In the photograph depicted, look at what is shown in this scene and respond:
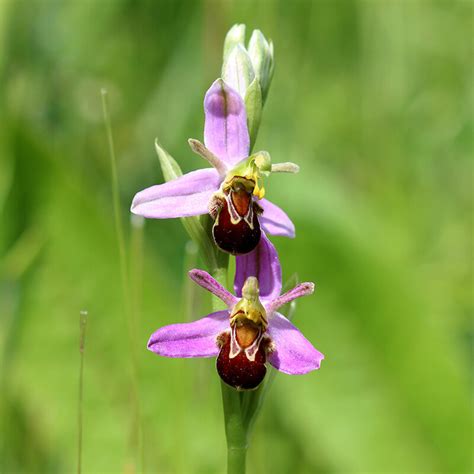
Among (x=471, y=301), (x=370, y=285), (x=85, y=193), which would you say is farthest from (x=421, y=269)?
(x=85, y=193)

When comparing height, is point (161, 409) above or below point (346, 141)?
below

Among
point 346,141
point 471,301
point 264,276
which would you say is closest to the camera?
point 264,276

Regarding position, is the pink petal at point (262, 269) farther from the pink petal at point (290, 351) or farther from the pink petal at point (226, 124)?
the pink petal at point (226, 124)

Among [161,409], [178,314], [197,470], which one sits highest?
[178,314]

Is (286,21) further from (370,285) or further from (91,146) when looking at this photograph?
(370,285)

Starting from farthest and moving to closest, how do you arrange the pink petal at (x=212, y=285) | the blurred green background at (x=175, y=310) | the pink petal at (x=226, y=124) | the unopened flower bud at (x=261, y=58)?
the blurred green background at (x=175, y=310)
the unopened flower bud at (x=261, y=58)
the pink petal at (x=226, y=124)
the pink petal at (x=212, y=285)

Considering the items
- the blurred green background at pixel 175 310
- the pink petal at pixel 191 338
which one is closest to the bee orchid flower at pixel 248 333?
the pink petal at pixel 191 338

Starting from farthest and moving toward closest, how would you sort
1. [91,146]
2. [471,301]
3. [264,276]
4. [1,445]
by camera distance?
1. [91,146]
2. [471,301]
3. [1,445]
4. [264,276]
